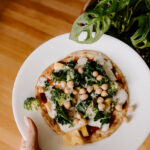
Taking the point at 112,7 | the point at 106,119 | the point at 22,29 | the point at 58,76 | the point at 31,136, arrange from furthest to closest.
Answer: the point at 22,29 → the point at 58,76 → the point at 106,119 → the point at 31,136 → the point at 112,7

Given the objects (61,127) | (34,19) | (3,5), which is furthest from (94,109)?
(3,5)

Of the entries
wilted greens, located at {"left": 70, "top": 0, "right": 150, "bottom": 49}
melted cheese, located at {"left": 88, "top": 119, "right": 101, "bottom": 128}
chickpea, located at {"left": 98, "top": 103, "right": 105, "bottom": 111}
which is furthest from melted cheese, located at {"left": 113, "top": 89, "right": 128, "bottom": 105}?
wilted greens, located at {"left": 70, "top": 0, "right": 150, "bottom": 49}

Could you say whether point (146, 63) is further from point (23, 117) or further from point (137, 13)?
point (23, 117)

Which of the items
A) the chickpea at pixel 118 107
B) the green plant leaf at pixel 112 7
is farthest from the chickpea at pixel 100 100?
the green plant leaf at pixel 112 7

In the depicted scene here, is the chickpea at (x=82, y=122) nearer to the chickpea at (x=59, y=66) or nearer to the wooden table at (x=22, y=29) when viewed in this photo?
the chickpea at (x=59, y=66)

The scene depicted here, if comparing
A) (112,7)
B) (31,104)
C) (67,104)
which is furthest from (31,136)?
(112,7)

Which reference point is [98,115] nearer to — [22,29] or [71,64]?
[71,64]
